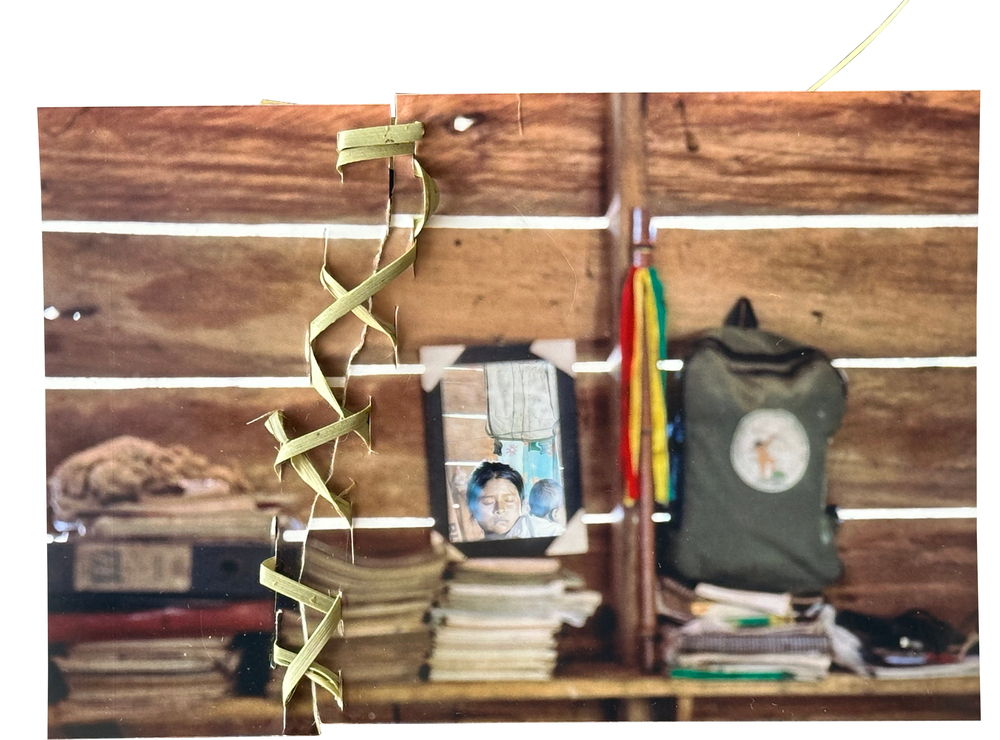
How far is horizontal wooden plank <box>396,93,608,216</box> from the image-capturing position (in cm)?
66

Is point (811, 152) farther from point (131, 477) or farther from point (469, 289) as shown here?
point (131, 477)

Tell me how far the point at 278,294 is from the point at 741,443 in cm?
40

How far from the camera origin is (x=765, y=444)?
67cm

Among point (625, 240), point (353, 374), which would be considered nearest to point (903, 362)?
point (625, 240)

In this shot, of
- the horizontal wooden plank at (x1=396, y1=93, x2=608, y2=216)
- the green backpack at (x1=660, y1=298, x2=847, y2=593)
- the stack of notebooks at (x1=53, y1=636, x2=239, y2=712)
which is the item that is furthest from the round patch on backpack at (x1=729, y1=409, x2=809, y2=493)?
the stack of notebooks at (x1=53, y1=636, x2=239, y2=712)

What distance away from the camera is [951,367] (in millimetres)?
671

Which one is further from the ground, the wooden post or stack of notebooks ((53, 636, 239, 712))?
the wooden post

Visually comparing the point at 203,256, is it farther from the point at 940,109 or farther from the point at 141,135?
the point at 940,109

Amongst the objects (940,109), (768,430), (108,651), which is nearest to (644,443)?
(768,430)

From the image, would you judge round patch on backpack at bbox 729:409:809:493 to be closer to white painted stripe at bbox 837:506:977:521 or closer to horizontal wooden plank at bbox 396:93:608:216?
white painted stripe at bbox 837:506:977:521

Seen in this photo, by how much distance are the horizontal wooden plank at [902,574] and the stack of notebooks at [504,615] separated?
0.69 ft

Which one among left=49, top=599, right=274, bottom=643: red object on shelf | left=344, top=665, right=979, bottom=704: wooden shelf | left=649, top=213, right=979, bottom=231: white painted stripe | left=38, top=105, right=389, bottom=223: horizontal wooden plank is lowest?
left=344, top=665, right=979, bottom=704: wooden shelf

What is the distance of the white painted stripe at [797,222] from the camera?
66 centimetres

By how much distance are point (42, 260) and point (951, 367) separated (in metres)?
0.75
